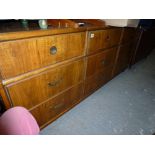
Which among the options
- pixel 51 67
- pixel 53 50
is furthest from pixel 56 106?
pixel 53 50

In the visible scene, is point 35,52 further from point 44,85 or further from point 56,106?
point 56,106

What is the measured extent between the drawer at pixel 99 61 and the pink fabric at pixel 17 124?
72 cm

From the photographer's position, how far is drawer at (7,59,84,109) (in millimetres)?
704

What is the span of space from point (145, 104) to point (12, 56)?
145cm

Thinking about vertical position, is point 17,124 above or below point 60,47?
below

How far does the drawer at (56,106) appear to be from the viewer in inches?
35.7

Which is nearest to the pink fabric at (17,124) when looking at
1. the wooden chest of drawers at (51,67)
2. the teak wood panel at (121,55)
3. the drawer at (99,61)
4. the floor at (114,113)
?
the wooden chest of drawers at (51,67)

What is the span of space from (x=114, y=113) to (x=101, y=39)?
2.53 feet

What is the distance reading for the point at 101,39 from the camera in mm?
1082

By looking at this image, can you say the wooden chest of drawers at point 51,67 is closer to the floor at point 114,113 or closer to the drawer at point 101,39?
the drawer at point 101,39

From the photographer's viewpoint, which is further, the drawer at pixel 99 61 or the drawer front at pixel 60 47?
the drawer at pixel 99 61

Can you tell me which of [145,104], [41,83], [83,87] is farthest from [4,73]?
[145,104]

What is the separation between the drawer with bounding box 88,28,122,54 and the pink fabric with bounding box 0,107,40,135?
72cm

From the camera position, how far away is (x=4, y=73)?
1.96 feet
